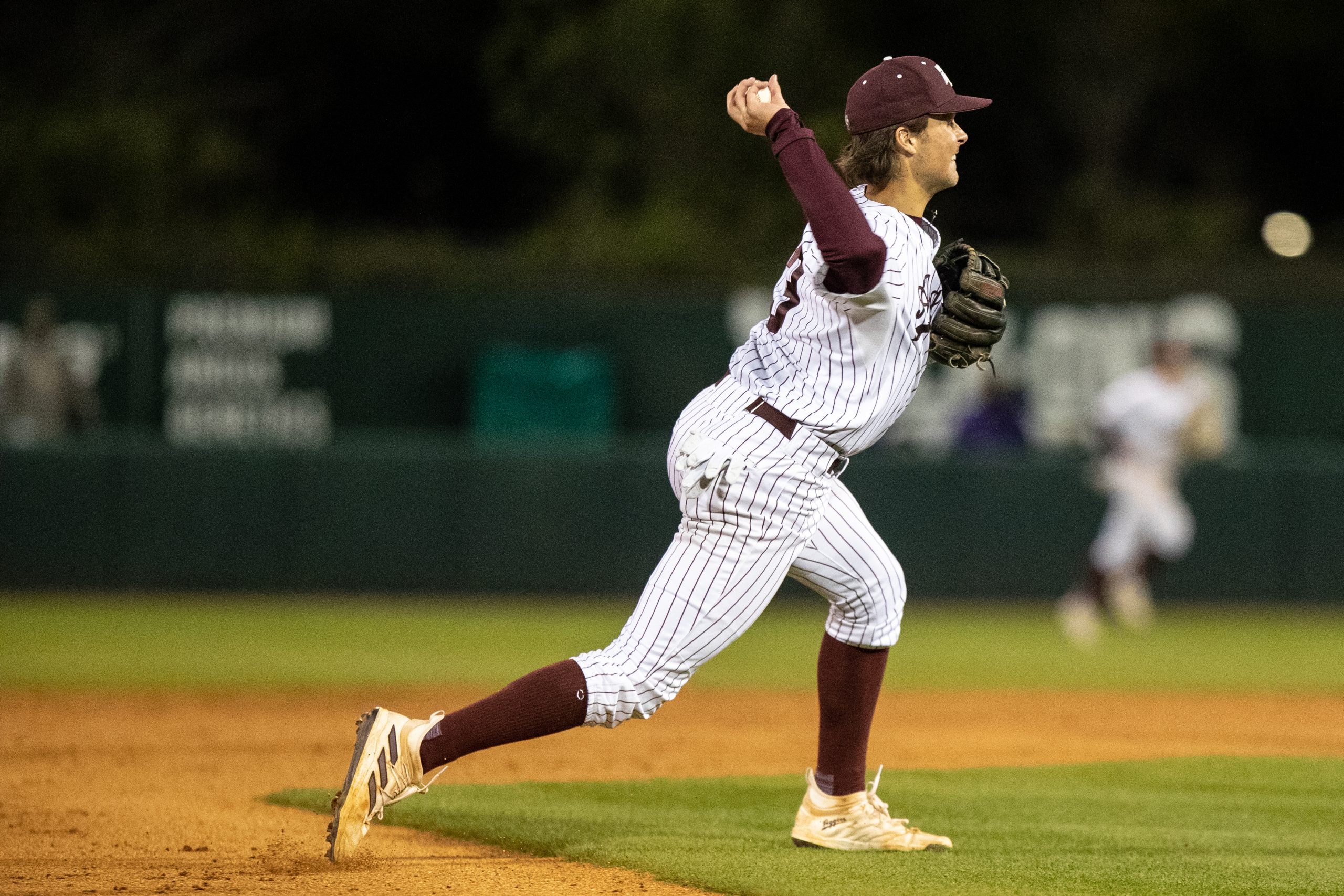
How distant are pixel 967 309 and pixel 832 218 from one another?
1.66 feet

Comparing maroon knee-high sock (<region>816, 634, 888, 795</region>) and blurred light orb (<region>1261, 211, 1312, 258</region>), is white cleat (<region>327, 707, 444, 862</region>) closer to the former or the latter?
maroon knee-high sock (<region>816, 634, 888, 795</region>)

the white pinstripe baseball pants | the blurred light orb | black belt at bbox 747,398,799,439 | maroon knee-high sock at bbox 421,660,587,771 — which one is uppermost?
the blurred light orb

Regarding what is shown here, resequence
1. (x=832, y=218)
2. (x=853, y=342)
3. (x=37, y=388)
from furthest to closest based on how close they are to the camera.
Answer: (x=37, y=388) < (x=853, y=342) < (x=832, y=218)

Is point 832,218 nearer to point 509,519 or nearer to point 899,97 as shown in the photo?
point 899,97

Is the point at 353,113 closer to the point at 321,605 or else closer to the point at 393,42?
the point at 393,42

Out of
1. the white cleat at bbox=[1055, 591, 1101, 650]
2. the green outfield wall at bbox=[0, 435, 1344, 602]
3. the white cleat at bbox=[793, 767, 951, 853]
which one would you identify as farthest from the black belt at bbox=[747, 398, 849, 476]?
the green outfield wall at bbox=[0, 435, 1344, 602]

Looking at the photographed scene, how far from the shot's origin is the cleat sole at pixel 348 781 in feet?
12.8

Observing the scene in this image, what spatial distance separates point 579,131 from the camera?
17.8 meters

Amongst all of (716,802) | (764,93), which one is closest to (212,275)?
(716,802)

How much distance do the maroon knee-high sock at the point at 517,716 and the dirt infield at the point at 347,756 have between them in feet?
1.00

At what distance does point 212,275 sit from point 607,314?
10.4 feet

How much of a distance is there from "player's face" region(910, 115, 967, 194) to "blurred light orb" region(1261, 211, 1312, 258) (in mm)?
15690

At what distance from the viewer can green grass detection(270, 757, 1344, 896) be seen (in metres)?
3.91

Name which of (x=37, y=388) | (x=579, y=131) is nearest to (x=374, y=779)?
(x=37, y=388)
